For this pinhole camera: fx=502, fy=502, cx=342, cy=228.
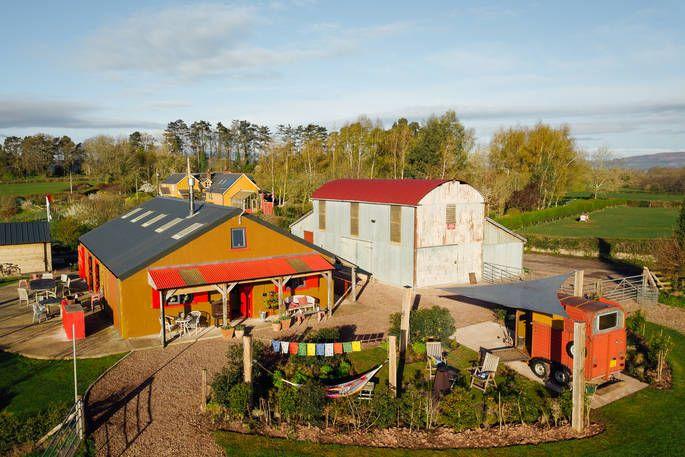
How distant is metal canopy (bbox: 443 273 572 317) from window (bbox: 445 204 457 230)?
33.1 ft

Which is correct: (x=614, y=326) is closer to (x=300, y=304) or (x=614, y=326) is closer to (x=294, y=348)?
(x=294, y=348)

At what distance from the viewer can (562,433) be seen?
41.2 feet

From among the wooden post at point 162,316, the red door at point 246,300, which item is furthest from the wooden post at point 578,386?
the red door at point 246,300

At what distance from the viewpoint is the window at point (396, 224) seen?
28.7m

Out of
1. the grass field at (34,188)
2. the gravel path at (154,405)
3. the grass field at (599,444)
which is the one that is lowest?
the grass field at (599,444)

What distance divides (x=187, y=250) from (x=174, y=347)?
4026 millimetres

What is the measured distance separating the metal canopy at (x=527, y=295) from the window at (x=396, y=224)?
387 inches

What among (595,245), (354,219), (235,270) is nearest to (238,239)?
(235,270)

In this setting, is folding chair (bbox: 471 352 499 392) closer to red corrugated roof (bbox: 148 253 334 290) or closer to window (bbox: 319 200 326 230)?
red corrugated roof (bbox: 148 253 334 290)

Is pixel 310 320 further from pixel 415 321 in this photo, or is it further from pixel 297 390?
pixel 297 390

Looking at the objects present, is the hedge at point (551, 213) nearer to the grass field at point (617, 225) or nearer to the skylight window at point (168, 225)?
the grass field at point (617, 225)

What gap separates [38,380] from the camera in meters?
14.9

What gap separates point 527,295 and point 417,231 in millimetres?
11029

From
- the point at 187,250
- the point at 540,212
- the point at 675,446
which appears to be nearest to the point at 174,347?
the point at 187,250
